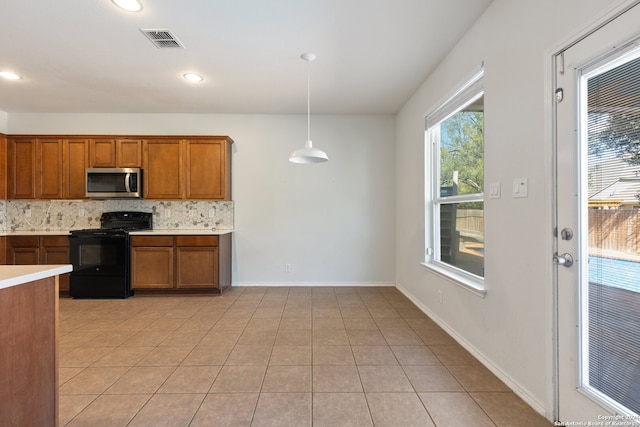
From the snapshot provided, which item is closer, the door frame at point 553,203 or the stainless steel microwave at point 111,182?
the door frame at point 553,203

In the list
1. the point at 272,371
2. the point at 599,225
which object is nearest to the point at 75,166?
the point at 272,371

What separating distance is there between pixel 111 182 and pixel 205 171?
135 centimetres

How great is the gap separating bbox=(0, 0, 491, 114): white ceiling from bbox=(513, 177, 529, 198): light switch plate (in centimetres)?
139

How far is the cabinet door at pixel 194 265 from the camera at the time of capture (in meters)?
4.16

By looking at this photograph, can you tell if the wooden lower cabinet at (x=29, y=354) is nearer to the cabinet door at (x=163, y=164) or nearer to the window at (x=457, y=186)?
the window at (x=457, y=186)

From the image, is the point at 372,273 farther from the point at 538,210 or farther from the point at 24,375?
the point at 24,375

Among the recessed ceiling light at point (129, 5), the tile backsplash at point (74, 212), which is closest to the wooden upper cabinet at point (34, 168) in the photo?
the tile backsplash at point (74, 212)

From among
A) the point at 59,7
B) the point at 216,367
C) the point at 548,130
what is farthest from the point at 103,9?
the point at 548,130

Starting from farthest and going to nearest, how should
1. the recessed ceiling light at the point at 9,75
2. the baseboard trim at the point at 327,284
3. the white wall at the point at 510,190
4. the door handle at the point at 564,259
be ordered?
the baseboard trim at the point at 327,284 < the recessed ceiling light at the point at 9,75 < the white wall at the point at 510,190 < the door handle at the point at 564,259

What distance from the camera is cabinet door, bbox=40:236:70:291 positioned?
413cm

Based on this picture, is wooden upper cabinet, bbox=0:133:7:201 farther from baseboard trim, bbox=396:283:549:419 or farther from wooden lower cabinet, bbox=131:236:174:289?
baseboard trim, bbox=396:283:549:419

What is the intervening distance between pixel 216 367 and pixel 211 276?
205cm

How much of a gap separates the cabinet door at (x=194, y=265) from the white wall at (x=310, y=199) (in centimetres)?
60

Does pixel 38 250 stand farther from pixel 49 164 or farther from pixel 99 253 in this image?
pixel 49 164
